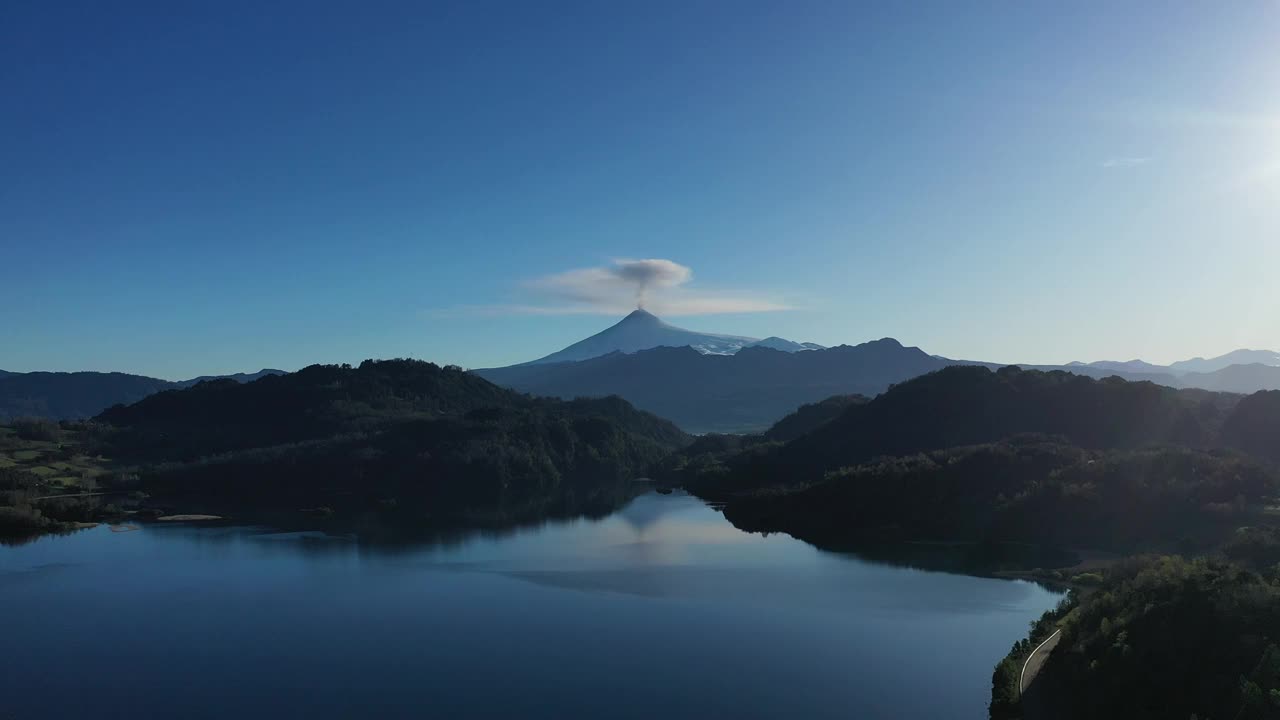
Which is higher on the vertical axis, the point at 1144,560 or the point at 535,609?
the point at 1144,560

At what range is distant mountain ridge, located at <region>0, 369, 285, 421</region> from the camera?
15338 cm

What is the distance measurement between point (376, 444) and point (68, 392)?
11699cm

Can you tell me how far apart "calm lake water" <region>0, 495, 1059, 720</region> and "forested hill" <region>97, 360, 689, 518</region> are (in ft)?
85.4

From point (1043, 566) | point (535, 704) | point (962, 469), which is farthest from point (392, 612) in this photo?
point (962, 469)

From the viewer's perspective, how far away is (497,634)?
87.3 feet

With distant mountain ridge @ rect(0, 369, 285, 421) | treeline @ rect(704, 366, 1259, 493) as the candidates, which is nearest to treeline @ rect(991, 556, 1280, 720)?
treeline @ rect(704, 366, 1259, 493)

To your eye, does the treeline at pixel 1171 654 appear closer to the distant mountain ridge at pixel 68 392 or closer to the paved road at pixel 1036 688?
the paved road at pixel 1036 688

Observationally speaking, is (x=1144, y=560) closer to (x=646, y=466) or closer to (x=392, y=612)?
(x=392, y=612)

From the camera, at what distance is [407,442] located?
80.4 m

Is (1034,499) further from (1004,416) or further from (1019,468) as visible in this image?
(1004,416)

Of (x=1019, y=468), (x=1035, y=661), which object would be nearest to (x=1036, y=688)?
(x=1035, y=661)

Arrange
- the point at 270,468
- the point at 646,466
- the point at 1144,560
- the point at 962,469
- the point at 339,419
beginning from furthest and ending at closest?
the point at 646,466 < the point at 339,419 < the point at 270,468 < the point at 962,469 < the point at 1144,560

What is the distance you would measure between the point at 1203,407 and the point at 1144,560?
4240 centimetres

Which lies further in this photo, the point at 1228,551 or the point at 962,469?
the point at 962,469
